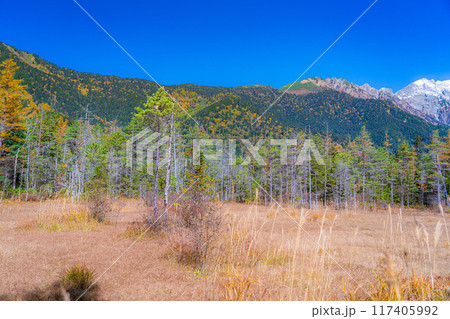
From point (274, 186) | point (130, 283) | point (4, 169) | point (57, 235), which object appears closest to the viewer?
point (130, 283)

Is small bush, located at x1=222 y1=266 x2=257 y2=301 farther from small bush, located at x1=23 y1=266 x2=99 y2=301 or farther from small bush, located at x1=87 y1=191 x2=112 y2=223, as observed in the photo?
small bush, located at x1=87 y1=191 x2=112 y2=223

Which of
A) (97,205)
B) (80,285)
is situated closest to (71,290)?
(80,285)

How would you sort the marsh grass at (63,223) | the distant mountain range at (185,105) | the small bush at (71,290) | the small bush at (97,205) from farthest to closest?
the distant mountain range at (185,105)
the small bush at (97,205)
the marsh grass at (63,223)
the small bush at (71,290)

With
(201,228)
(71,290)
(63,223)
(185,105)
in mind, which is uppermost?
(185,105)

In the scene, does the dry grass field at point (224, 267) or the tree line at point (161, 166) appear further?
the tree line at point (161, 166)

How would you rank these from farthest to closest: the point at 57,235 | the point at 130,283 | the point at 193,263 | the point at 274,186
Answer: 1. the point at 274,186
2. the point at 57,235
3. the point at 193,263
4. the point at 130,283

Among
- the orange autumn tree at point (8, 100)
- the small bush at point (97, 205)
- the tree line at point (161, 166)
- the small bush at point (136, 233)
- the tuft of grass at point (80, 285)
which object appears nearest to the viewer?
the tuft of grass at point (80, 285)

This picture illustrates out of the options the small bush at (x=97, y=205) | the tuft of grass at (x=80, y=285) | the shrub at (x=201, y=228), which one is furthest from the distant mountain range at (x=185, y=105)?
the tuft of grass at (x=80, y=285)

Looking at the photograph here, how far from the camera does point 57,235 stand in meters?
7.65

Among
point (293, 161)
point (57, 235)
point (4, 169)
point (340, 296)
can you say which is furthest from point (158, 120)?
point (293, 161)

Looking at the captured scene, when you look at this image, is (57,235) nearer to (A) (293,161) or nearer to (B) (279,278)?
(B) (279,278)

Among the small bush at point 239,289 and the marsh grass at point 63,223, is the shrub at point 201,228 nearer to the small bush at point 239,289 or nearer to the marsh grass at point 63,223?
the small bush at point 239,289

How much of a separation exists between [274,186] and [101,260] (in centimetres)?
3758

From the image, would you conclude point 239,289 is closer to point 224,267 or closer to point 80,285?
point 224,267
